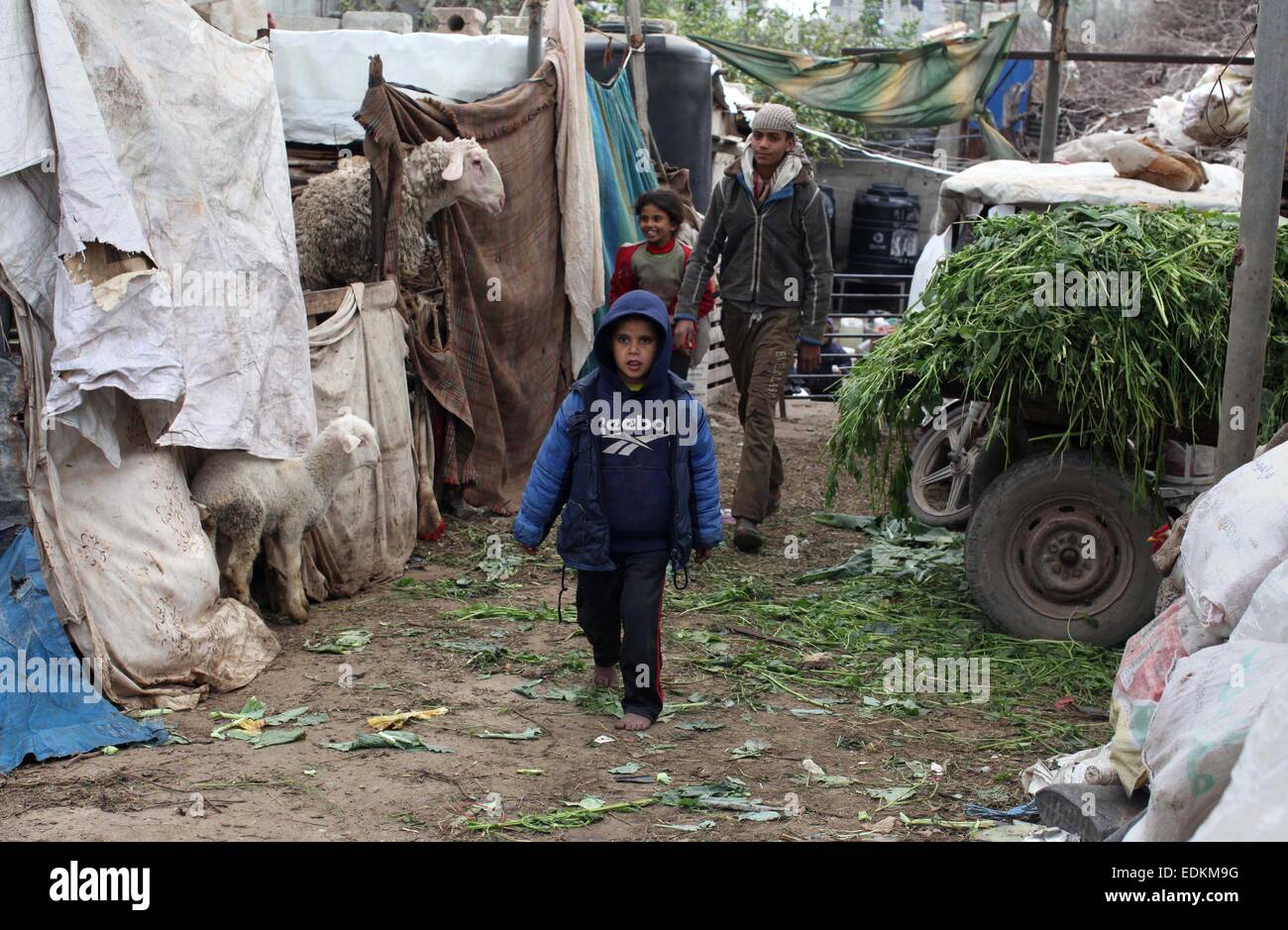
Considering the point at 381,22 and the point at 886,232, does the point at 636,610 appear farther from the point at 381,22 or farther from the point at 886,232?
the point at 886,232

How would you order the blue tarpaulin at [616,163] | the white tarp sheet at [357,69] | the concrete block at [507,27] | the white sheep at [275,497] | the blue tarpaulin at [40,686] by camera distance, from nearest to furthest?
the blue tarpaulin at [40,686], the white sheep at [275,497], the white tarp sheet at [357,69], the blue tarpaulin at [616,163], the concrete block at [507,27]

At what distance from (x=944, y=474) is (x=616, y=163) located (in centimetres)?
370

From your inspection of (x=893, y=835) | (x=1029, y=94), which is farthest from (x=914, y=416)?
(x=1029, y=94)

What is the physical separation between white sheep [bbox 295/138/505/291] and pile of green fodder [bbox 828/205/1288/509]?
3062 mm

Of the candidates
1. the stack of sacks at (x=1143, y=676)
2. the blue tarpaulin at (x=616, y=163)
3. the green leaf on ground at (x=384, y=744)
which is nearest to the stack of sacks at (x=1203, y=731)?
the stack of sacks at (x=1143, y=676)

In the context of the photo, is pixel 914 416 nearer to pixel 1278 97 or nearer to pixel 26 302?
pixel 1278 97

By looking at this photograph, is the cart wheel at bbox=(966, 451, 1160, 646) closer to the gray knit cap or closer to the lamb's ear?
the gray knit cap

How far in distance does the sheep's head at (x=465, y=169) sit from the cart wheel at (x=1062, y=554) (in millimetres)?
3577

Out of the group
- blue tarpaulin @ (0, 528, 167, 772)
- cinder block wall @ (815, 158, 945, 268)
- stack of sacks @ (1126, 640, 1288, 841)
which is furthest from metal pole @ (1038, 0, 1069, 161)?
cinder block wall @ (815, 158, 945, 268)

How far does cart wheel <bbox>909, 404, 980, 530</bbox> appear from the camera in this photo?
7707 millimetres

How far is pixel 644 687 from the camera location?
4.91 metres

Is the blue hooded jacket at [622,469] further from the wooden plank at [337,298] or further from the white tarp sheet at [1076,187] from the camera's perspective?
the white tarp sheet at [1076,187]

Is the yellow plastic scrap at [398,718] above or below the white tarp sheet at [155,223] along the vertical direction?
below

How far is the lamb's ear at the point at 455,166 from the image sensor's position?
748 cm
